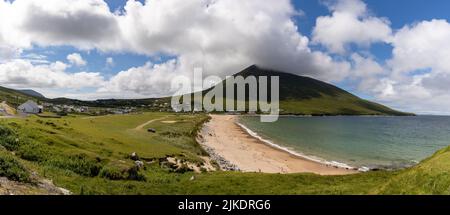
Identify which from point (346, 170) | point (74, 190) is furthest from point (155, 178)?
point (346, 170)

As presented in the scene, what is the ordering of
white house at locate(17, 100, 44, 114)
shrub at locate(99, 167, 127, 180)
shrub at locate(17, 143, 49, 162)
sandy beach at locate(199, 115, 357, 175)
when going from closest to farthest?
shrub at locate(99, 167, 127, 180) < shrub at locate(17, 143, 49, 162) < sandy beach at locate(199, 115, 357, 175) < white house at locate(17, 100, 44, 114)

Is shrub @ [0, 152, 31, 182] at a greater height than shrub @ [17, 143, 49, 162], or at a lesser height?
greater

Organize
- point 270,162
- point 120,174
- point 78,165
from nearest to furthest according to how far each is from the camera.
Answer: point 120,174
point 78,165
point 270,162

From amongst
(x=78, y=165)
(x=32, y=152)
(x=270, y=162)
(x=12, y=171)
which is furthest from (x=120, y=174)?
(x=270, y=162)

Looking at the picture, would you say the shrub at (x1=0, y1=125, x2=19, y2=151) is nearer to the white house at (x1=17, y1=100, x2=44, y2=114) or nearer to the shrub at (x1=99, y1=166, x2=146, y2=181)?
the shrub at (x1=99, y1=166, x2=146, y2=181)

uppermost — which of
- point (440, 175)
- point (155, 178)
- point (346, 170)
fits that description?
point (440, 175)

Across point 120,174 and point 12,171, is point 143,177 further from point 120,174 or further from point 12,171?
point 12,171

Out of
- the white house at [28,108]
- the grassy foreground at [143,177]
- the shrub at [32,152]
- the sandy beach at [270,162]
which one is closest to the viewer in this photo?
the grassy foreground at [143,177]

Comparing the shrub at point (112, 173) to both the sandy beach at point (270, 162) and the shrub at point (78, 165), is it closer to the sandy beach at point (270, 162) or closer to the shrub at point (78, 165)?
the shrub at point (78, 165)

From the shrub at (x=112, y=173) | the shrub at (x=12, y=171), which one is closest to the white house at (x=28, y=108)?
the shrub at (x=112, y=173)

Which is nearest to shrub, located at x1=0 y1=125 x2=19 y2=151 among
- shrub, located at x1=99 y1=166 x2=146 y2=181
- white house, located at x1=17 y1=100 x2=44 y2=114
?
shrub, located at x1=99 y1=166 x2=146 y2=181
